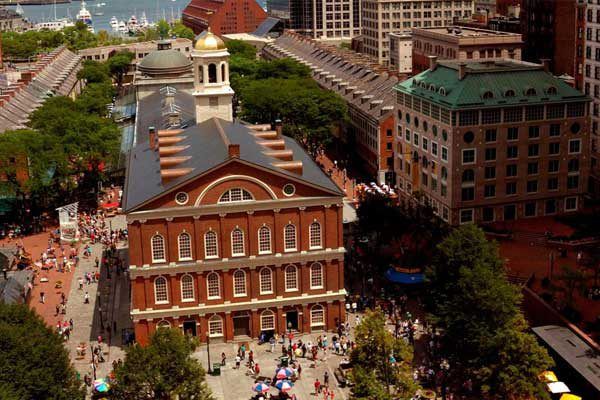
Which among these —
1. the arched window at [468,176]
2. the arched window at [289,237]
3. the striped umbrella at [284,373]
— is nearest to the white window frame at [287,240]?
the arched window at [289,237]

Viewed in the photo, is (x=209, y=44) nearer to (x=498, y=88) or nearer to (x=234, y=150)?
(x=234, y=150)

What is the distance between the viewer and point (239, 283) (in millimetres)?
77375

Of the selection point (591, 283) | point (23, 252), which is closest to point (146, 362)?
point (591, 283)

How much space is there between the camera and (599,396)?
6156 cm

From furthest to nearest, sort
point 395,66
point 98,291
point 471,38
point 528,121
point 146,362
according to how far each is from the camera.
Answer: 1. point 395,66
2. point 471,38
3. point 528,121
4. point 98,291
5. point 146,362

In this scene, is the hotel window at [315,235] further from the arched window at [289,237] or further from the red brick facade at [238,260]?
the arched window at [289,237]

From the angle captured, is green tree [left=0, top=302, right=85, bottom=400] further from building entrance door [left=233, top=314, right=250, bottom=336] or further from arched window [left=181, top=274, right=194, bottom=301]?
building entrance door [left=233, top=314, right=250, bottom=336]

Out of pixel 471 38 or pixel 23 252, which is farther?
pixel 471 38

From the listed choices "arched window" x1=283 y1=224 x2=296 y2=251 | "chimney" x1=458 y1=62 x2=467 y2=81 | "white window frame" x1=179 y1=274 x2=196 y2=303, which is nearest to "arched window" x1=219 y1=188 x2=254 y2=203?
"arched window" x1=283 y1=224 x2=296 y2=251

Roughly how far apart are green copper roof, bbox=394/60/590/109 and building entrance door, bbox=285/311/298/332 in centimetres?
3128

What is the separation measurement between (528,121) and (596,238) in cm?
1501

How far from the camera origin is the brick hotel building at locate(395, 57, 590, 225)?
319 ft

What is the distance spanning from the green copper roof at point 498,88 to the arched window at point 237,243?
31936 millimetres

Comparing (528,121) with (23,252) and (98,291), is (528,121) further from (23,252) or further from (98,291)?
(23,252)
